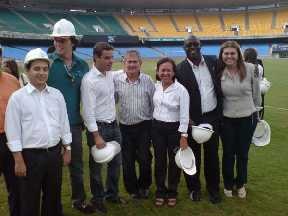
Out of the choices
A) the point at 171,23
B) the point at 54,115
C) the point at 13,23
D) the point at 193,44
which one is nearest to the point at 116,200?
the point at 54,115

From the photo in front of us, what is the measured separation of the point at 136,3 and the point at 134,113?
5402 centimetres

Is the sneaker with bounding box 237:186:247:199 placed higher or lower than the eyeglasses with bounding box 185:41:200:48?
lower

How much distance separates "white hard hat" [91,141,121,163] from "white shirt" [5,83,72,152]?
91 cm

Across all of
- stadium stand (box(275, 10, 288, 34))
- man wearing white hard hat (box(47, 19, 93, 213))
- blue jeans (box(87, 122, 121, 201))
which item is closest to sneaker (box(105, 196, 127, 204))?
blue jeans (box(87, 122, 121, 201))

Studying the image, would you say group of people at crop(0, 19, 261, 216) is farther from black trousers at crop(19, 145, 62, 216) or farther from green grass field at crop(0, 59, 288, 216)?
green grass field at crop(0, 59, 288, 216)

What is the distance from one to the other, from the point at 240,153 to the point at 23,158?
3137mm

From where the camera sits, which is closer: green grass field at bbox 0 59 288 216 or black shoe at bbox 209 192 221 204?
green grass field at bbox 0 59 288 216

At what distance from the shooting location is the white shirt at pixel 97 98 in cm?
500

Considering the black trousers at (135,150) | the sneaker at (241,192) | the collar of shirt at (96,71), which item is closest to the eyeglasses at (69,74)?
the collar of shirt at (96,71)

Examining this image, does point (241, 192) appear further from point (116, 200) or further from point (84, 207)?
point (84, 207)

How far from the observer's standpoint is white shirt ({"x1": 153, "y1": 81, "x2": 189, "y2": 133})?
5.32m

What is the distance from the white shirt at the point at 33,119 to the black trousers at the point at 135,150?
1574 millimetres

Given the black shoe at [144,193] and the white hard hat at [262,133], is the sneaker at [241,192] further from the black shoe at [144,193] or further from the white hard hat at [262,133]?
the black shoe at [144,193]

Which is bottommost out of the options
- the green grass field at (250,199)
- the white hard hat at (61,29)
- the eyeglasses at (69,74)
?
the green grass field at (250,199)
